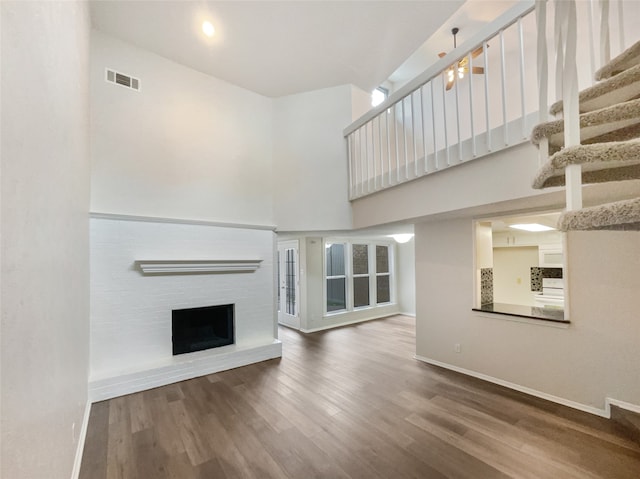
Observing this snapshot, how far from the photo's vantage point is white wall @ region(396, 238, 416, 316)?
7.34 meters

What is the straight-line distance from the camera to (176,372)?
11.4 feet

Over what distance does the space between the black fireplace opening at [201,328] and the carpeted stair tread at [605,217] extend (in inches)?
154

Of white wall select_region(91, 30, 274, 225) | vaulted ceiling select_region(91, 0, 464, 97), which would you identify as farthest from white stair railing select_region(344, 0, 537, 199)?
white wall select_region(91, 30, 274, 225)

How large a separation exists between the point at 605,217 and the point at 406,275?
6.58m

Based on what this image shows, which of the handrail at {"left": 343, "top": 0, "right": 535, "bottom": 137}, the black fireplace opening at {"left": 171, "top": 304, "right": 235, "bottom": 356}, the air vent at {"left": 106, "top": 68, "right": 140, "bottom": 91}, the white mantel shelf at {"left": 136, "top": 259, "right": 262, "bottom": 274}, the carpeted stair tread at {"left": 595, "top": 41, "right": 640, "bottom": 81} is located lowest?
the black fireplace opening at {"left": 171, "top": 304, "right": 235, "bottom": 356}

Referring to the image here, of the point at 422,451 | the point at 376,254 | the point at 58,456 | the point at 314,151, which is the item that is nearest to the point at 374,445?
the point at 422,451

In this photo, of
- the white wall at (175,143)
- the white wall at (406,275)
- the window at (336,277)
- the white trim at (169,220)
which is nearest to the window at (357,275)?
the window at (336,277)

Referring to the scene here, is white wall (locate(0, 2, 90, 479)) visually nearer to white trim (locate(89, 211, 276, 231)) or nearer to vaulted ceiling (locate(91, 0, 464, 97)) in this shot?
white trim (locate(89, 211, 276, 231))

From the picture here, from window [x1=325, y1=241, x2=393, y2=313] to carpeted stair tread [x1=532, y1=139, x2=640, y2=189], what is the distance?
5.14 metres

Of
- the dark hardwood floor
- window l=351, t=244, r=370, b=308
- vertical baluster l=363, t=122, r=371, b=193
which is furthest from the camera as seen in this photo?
window l=351, t=244, r=370, b=308

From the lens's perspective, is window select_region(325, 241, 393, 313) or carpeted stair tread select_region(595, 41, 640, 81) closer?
carpeted stair tread select_region(595, 41, 640, 81)

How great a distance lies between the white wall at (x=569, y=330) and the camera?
249 centimetres

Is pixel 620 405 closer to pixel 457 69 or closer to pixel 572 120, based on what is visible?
pixel 572 120

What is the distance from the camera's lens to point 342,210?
4336mm
